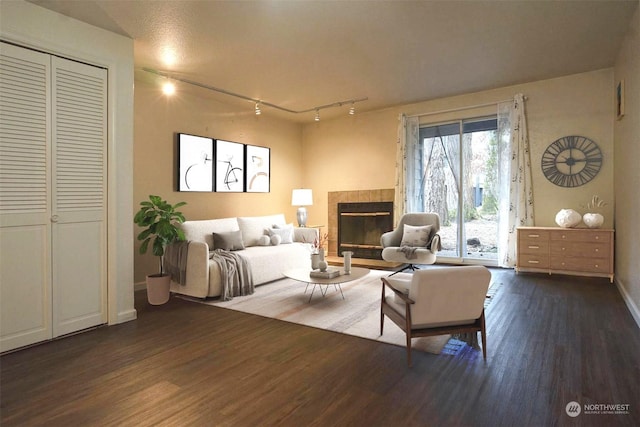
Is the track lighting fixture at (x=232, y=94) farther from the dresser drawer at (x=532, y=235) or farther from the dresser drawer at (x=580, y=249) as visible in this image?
the dresser drawer at (x=580, y=249)

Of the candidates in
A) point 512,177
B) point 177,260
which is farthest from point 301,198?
point 512,177

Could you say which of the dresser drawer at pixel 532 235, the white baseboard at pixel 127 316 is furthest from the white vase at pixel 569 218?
the white baseboard at pixel 127 316

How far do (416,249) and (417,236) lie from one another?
352 mm

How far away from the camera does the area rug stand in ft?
9.74

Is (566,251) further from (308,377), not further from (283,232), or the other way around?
(308,377)

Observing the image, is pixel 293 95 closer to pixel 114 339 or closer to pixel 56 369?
pixel 114 339

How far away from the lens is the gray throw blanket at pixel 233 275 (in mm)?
4199

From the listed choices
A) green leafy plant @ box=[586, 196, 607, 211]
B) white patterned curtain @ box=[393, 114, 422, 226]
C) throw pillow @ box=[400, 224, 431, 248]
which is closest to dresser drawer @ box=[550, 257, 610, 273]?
green leafy plant @ box=[586, 196, 607, 211]

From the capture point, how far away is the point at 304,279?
154 inches

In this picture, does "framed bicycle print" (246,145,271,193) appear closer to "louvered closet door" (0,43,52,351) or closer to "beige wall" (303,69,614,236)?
"beige wall" (303,69,614,236)

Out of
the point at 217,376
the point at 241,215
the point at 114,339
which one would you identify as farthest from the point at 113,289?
the point at 241,215

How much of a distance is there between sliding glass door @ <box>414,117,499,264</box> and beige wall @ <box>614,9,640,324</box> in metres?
1.73

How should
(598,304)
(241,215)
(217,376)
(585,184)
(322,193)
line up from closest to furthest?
(217,376), (598,304), (585,184), (241,215), (322,193)

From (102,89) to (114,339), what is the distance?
2.32 meters
